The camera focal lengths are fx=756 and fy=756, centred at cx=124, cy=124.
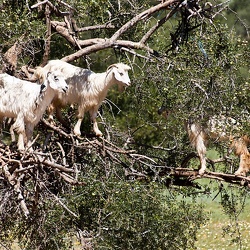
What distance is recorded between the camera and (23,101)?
7785mm

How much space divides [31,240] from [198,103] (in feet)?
7.18

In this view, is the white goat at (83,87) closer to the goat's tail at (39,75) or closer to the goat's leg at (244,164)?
the goat's tail at (39,75)

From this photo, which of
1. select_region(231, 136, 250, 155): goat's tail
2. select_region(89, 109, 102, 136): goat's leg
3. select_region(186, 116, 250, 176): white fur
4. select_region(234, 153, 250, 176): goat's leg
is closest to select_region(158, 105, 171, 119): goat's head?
select_region(186, 116, 250, 176): white fur

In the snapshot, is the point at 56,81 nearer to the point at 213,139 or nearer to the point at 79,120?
the point at 79,120

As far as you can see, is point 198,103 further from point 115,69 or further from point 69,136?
point 69,136

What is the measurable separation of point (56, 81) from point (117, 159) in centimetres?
123

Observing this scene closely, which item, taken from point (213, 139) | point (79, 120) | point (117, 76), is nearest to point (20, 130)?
point (79, 120)

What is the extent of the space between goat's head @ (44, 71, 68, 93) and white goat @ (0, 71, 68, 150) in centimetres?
1

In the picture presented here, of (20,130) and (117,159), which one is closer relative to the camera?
(20,130)

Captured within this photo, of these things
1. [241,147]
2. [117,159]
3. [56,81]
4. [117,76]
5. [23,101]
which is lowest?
[117,159]

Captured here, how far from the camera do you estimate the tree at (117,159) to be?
23.7 feet

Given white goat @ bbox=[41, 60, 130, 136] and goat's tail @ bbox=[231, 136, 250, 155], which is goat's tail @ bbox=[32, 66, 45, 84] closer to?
white goat @ bbox=[41, 60, 130, 136]

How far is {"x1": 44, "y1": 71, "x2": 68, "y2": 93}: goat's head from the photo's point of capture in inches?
299

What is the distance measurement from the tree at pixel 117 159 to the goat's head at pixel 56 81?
1.68ft
